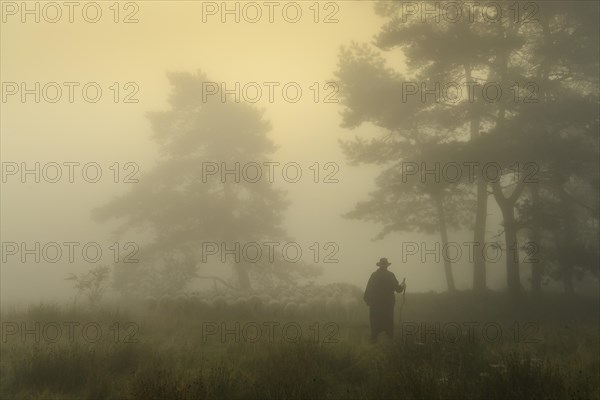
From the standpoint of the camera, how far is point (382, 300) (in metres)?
12.3

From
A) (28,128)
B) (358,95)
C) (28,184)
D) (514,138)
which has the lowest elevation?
(514,138)

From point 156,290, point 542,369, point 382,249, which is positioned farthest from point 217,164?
point 382,249

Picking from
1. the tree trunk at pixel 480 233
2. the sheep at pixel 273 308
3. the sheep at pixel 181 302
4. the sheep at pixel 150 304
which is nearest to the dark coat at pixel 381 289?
A: the sheep at pixel 273 308

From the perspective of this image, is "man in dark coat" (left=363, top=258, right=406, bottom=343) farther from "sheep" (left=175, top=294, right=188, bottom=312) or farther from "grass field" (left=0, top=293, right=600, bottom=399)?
"sheep" (left=175, top=294, right=188, bottom=312)

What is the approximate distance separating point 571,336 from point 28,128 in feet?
675

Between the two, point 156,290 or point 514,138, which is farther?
point 156,290

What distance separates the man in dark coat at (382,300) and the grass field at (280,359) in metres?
0.55

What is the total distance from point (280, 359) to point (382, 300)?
4.77 meters

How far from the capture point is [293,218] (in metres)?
119

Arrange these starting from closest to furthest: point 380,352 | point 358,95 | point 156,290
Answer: point 380,352 → point 358,95 → point 156,290

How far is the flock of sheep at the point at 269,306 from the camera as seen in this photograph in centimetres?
1589

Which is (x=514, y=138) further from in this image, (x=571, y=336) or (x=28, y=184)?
(x=28, y=184)

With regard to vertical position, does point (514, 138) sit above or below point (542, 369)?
above

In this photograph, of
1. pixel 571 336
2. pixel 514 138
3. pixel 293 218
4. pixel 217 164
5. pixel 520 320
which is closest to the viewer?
pixel 571 336
